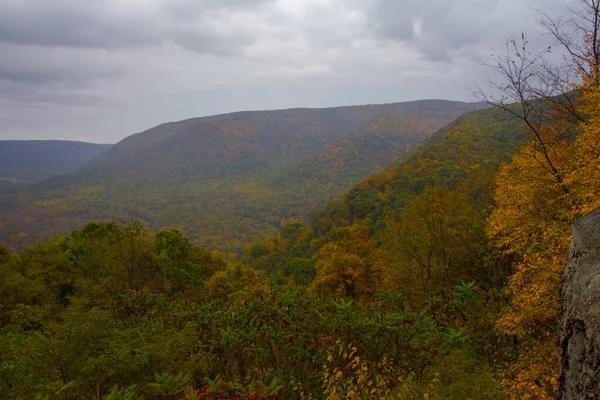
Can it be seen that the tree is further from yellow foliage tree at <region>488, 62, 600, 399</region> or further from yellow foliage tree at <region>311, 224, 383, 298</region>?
yellow foliage tree at <region>311, 224, 383, 298</region>

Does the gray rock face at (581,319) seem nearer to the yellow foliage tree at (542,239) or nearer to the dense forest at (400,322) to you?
the dense forest at (400,322)

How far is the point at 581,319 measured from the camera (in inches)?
173

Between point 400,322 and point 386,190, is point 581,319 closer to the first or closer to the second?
point 400,322

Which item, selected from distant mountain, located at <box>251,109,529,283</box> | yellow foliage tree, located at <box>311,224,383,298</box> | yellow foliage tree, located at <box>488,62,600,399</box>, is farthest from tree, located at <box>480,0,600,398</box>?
distant mountain, located at <box>251,109,529,283</box>

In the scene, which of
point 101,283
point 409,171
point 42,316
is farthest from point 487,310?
point 409,171

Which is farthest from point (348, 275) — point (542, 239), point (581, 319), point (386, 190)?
point (386, 190)

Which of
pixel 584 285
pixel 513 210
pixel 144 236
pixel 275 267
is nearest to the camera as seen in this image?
pixel 584 285

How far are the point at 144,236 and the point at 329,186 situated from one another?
15167 centimetres

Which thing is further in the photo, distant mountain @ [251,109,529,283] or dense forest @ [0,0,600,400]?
distant mountain @ [251,109,529,283]

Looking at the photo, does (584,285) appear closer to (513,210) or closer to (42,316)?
(513,210)

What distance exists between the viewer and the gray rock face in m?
4.10

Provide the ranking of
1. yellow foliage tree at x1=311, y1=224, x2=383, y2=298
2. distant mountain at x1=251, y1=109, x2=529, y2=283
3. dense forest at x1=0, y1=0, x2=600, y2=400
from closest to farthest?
dense forest at x1=0, y1=0, x2=600, y2=400 < yellow foliage tree at x1=311, y1=224, x2=383, y2=298 < distant mountain at x1=251, y1=109, x2=529, y2=283

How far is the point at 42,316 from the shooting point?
16016 millimetres

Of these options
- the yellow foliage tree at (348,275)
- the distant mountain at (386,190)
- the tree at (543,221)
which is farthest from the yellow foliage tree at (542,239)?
the distant mountain at (386,190)
